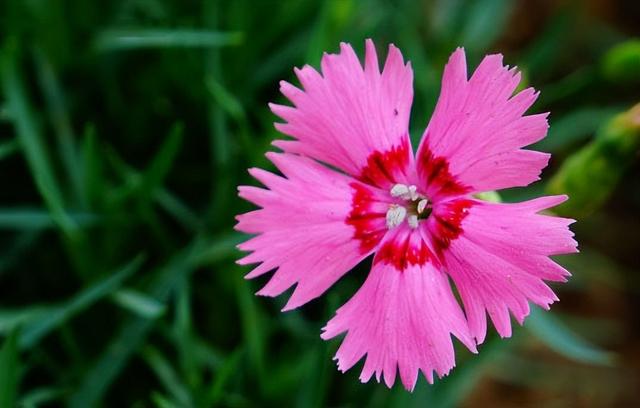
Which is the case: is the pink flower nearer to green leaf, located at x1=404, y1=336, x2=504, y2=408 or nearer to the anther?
the anther

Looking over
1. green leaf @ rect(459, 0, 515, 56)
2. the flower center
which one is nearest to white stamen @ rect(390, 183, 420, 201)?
the flower center

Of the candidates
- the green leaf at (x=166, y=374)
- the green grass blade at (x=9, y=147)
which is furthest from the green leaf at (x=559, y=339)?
the green grass blade at (x=9, y=147)

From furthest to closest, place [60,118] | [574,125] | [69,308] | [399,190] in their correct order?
[574,125] < [60,118] < [69,308] < [399,190]

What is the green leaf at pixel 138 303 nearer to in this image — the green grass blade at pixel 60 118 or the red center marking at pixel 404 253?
the green grass blade at pixel 60 118

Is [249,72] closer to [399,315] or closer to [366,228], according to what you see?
[366,228]

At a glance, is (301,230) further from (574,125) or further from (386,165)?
(574,125)

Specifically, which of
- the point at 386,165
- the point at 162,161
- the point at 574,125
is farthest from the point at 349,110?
the point at 574,125
